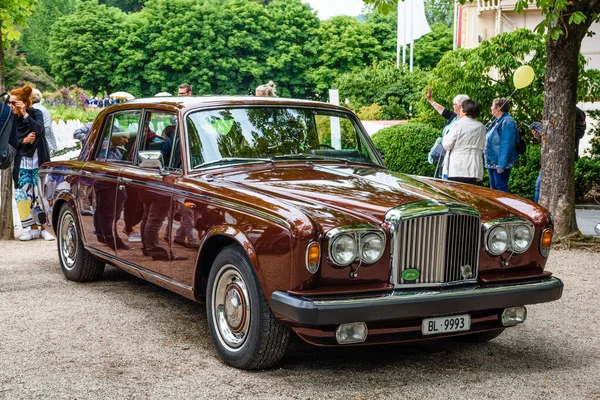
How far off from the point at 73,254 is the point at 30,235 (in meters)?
3.79

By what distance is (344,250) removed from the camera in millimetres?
5004

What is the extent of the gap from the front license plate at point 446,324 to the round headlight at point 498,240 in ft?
1.64

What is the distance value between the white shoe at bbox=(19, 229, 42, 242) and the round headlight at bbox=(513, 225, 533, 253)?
819 cm

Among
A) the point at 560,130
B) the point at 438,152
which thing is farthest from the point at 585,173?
the point at 560,130

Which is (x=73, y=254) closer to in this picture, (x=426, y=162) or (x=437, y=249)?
(x=437, y=249)

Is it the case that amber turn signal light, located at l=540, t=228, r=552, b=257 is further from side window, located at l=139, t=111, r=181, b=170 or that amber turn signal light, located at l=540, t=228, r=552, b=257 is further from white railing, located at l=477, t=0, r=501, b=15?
white railing, located at l=477, t=0, r=501, b=15

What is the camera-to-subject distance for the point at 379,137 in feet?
58.1

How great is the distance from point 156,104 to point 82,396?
2.94 metres

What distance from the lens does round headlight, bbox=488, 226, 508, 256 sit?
557 centimetres

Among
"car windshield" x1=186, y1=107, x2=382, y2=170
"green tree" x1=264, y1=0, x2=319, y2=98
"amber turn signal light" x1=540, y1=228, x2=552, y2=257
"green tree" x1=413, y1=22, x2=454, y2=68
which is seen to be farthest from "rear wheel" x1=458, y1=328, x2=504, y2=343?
"green tree" x1=413, y1=22, x2=454, y2=68

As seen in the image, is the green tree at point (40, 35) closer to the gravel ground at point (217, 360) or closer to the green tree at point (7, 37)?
the green tree at point (7, 37)

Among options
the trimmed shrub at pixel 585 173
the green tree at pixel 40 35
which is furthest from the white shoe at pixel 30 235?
the green tree at pixel 40 35

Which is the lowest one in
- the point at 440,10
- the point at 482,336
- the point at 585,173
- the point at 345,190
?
the point at 482,336

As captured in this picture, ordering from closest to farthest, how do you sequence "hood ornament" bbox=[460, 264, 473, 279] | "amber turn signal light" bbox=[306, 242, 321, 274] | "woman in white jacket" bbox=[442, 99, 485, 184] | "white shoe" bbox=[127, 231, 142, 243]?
"amber turn signal light" bbox=[306, 242, 321, 274] < "hood ornament" bbox=[460, 264, 473, 279] < "white shoe" bbox=[127, 231, 142, 243] < "woman in white jacket" bbox=[442, 99, 485, 184]
